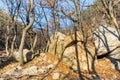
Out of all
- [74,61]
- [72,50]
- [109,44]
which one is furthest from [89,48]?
[74,61]

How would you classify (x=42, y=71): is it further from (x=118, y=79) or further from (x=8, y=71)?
(x=118, y=79)

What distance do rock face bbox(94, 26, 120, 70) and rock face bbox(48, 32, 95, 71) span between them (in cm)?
47

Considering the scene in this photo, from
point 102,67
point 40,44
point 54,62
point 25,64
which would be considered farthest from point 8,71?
point 40,44

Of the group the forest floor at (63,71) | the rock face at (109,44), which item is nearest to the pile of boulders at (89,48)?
the rock face at (109,44)

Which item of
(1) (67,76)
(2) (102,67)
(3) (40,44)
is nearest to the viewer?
(1) (67,76)

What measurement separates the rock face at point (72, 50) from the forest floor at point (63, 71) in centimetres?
36

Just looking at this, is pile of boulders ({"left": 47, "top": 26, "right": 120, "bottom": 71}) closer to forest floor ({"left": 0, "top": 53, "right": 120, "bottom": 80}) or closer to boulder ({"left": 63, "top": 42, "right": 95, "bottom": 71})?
boulder ({"left": 63, "top": 42, "right": 95, "bottom": 71})

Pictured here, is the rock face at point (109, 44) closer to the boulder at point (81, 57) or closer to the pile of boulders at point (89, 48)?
the pile of boulders at point (89, 48)

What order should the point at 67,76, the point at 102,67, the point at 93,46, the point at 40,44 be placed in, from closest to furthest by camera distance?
1. the point at 67,76
2. the point at 102,67
3. the point at 93,46
4. the point at 40,44

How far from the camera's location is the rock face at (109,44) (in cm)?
1398

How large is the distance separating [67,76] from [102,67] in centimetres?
238

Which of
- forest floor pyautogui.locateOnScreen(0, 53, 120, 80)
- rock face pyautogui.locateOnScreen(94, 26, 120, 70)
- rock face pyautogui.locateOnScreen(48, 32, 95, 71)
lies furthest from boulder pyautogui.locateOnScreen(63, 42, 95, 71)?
rock face pyautogui.locateOnScreen(94, 26, 120, 70)

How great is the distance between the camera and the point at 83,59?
1343 cm

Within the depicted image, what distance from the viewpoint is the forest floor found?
1186 cm
